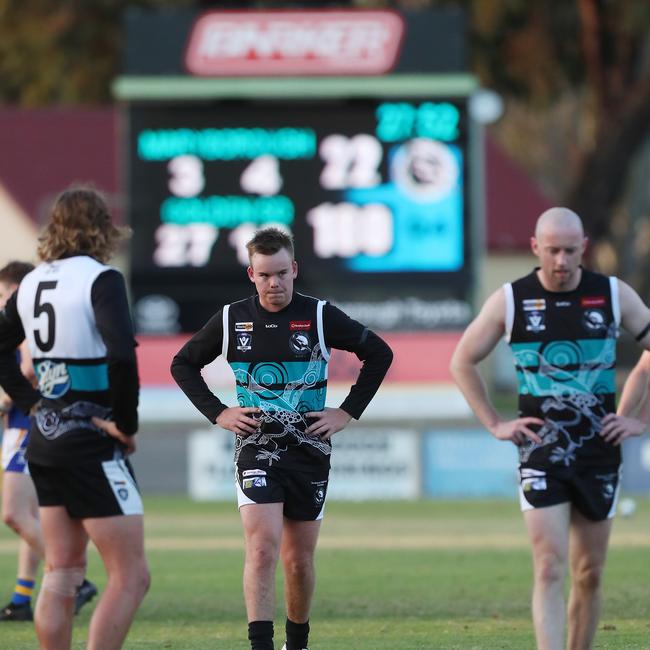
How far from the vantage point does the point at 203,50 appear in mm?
20844

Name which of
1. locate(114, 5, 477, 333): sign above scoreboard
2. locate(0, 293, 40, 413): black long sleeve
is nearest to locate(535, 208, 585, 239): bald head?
locate(0, 293, 40, 413): black long sleeve

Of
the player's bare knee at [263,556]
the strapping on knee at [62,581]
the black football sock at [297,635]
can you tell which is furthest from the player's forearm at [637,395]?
the strapping on knee at [62,581]

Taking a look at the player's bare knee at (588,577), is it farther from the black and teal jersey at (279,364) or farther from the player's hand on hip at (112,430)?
the player's hand on hip at (112,430)

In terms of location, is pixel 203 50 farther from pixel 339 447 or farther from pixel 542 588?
pixel 542 588

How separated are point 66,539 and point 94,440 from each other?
1.38ft

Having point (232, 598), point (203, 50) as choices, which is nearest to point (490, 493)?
point (203, 50)

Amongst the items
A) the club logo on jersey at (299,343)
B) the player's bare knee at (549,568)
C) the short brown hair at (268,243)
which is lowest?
the player's bare knee at (549,568)

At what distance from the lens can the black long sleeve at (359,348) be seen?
8.34 metres

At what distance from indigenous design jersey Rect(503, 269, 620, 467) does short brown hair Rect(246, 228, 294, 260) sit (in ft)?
3.50

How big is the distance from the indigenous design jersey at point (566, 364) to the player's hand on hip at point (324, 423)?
87 cm

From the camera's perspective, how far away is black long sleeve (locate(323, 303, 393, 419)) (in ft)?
27.3

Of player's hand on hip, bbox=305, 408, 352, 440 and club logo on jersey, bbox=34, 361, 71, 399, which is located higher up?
club logo on jersey, bbox=34, 361, 71, 399

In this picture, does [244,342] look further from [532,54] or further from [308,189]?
[532,54]

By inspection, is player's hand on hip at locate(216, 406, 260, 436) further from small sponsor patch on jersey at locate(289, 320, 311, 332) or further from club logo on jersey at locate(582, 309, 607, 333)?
club logo on jersey at locate(582, 309, 607, 333)
